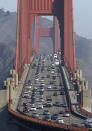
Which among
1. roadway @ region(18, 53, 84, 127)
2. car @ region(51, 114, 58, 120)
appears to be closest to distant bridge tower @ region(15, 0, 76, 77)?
roadway @ region(18, 53, 84, 127)

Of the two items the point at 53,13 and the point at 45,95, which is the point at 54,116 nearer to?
the point at 45,95

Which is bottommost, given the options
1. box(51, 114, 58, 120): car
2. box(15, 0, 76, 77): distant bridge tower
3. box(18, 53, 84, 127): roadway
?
box(18, 53, 84, 127): roadway

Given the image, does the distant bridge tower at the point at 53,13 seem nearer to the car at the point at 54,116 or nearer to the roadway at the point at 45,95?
the roadway at the point at 45,95

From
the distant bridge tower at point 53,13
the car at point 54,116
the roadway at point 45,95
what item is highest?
the distant bridge tower at point 53,13

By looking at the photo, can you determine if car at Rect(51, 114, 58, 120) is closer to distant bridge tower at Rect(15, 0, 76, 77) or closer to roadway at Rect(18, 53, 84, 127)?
roadway at Rect(18, 53, 84, 127)

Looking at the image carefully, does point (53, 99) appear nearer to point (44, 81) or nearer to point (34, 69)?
point (44, 81)

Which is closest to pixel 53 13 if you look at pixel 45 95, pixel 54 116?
pixel 45 95

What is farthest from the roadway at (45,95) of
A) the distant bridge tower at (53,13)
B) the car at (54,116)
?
the distant bridge tower at (53,13)

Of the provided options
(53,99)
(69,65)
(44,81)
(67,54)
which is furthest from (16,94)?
(67,54)
